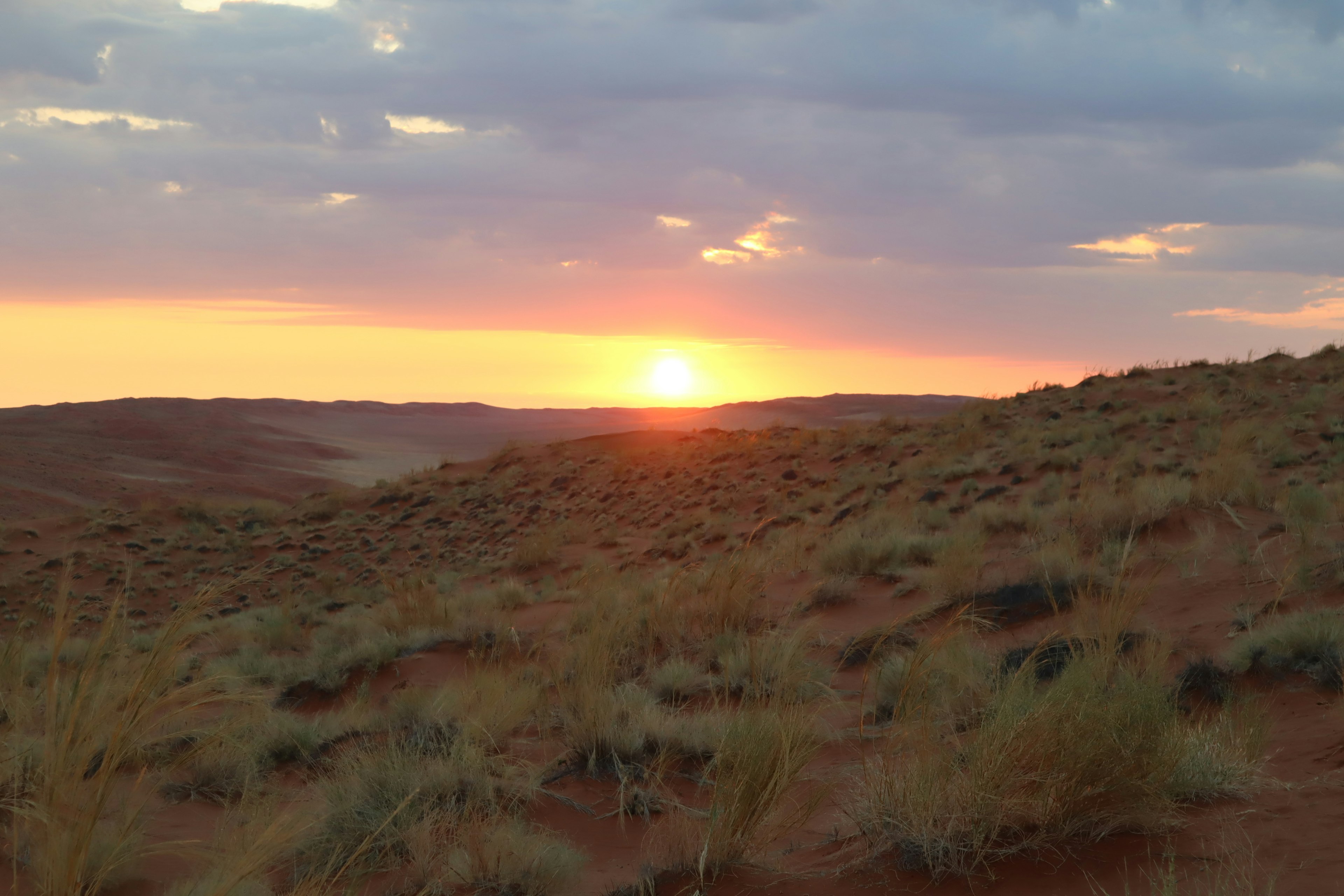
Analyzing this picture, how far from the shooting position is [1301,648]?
16.8 ft

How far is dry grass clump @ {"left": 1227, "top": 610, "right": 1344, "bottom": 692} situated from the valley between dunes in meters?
0.02

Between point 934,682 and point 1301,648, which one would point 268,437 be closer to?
point 934,682

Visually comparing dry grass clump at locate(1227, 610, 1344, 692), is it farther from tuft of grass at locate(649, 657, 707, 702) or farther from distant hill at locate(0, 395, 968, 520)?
distant hill at locate(0, 395, 968, 520)

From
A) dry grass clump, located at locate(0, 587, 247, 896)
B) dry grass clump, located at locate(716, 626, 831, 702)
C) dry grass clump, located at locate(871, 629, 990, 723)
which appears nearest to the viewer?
dry grass clump, located at locate(0, 587, 247, 896)

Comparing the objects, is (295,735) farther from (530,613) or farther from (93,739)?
(530,613)

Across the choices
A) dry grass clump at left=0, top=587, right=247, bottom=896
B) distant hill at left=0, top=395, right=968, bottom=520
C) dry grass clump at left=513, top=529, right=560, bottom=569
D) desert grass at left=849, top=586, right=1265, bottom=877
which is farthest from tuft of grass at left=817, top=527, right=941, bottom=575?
distant hill at left=0, top=395, right=968, bottom=520

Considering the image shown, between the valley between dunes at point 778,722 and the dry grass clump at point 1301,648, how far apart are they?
16 millimetres

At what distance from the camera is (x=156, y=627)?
651 inches

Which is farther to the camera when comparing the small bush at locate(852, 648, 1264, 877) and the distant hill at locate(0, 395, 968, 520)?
the distant hill at locate(0, 395, 968, 520)

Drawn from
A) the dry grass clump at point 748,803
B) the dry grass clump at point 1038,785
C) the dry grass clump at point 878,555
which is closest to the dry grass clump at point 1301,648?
the dry grass clump at point 1038,785

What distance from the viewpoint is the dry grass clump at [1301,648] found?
4.87 m

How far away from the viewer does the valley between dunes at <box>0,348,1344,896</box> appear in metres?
3.33

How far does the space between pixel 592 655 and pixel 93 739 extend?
10.4 feet

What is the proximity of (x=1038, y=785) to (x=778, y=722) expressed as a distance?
1041 mm
